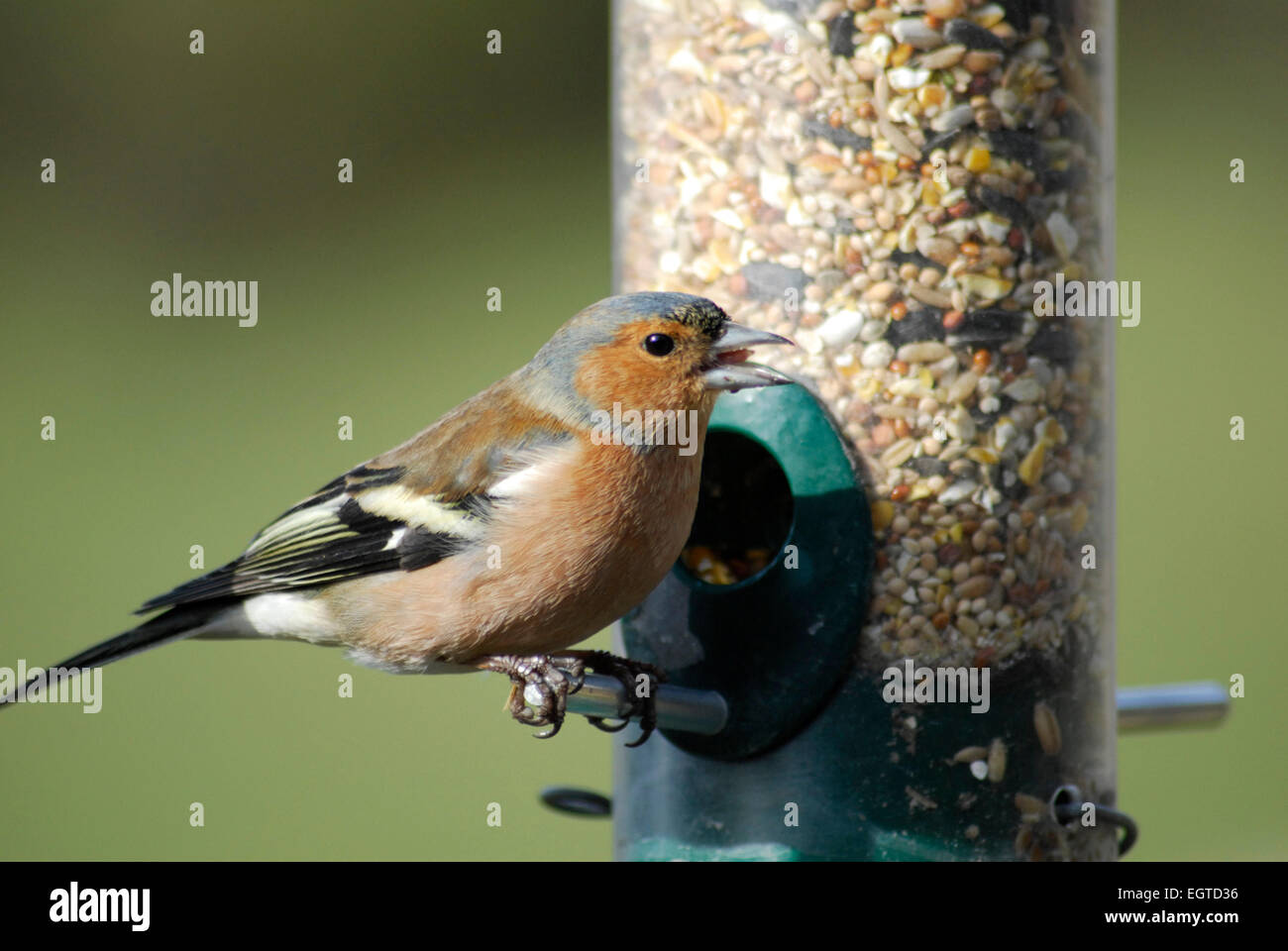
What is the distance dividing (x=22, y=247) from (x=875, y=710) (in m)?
7.95

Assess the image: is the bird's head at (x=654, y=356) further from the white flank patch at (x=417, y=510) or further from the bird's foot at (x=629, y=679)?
the bird's foot at (x=629, y=679)

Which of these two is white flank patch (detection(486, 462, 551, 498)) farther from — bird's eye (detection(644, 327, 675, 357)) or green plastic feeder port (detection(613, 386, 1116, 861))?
green plastic feeder port (detection(613, 386, 1116, 861))

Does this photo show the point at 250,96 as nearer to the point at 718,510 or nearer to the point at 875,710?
the point at 718,510

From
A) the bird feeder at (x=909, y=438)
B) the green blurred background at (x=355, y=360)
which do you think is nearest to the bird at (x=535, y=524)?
the bird feeder at (x=909, y=438)

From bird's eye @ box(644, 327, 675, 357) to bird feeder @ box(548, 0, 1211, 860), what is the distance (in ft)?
1.00

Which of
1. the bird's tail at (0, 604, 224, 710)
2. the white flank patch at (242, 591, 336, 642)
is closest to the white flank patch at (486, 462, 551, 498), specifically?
the white flank patch at (242, 591, 336, 642)

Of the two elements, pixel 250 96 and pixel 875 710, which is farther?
pixel 250 96

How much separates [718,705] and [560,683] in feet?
1.88

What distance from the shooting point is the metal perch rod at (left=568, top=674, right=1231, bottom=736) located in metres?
4.14

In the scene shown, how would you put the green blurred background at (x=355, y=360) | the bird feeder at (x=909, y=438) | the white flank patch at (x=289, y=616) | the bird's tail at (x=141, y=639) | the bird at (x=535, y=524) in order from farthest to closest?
the green blurred background at (x=355, y=360) → the bird's tail at (x=141, y=639) → the white flank patch at (x=289, y=616) → the bird feeder at (x=909, y=438) → the bird at (x=535, y=524)

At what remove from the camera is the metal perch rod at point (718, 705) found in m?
4.14

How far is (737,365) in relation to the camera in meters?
4.40

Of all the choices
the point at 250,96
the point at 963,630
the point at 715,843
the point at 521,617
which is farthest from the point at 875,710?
the point at 250,96

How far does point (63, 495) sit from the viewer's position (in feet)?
31.2
